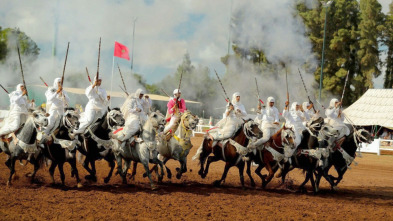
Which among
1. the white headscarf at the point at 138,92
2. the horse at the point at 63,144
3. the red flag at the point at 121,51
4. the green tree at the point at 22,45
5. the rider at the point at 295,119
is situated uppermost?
the green tree at the point at 22,45

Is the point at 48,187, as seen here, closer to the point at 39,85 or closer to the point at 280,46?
the point at 39,85

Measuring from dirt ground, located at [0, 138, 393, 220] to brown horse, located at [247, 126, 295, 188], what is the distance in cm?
72

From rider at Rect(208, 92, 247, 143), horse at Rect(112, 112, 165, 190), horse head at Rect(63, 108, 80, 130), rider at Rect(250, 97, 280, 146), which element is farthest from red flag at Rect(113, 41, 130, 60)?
horse head at Rect(63, 108, 80, 130)

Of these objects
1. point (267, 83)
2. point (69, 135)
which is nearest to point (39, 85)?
point (267, 83)

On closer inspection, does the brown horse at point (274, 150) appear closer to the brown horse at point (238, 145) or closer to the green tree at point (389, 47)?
the brown horse at point (238, 145)

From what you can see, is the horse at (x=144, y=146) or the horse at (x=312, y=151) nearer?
the horse at (x=144, y=146)

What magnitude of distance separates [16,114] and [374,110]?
30.5 meters

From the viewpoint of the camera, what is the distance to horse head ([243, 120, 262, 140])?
13383mm

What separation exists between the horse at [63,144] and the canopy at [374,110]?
27.7 metres

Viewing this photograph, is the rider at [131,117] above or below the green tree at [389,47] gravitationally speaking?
below

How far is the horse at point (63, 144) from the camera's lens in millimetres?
11836

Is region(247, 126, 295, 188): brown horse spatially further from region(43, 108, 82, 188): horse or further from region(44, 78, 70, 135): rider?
region(44, 78, 70, 135): rider

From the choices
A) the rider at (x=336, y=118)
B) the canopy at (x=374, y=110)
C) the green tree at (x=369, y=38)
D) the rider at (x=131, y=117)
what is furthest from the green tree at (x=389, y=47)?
the rider at (x=131, y=117)

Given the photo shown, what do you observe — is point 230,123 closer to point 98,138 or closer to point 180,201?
point 180,201
